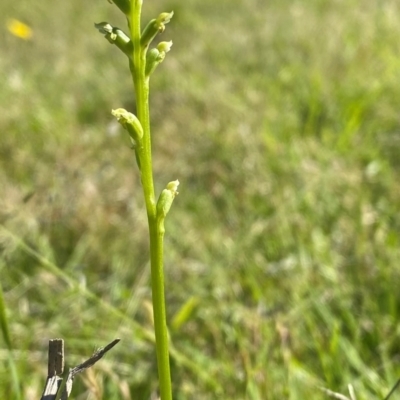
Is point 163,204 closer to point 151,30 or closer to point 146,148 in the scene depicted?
point 146,148

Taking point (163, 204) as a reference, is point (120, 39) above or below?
above

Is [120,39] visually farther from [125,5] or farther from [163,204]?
[163,204]

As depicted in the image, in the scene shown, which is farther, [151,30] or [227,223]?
[227,223]

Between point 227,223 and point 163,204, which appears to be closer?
point 163,204

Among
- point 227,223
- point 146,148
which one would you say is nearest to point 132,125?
point 146,148

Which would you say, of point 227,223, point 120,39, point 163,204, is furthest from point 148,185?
point 227,223

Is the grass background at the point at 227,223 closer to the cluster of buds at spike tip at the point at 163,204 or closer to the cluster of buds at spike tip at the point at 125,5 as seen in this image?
the cluster of buds at spike tip at the point at 163,204

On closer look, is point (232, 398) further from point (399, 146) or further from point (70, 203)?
point (399, 146)
